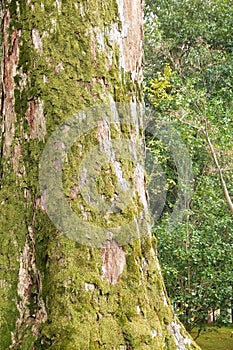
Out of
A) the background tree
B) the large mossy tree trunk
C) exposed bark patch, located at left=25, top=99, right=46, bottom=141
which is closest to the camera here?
the large mossy tree trunk

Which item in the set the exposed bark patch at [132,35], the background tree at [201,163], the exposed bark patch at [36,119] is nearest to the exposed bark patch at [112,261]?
the exposed bark patch at [36,119]

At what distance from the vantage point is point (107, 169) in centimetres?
179

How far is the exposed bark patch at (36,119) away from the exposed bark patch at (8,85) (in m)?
0.08

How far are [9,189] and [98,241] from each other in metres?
0.40

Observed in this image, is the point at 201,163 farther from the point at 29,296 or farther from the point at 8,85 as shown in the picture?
the point at 29,296

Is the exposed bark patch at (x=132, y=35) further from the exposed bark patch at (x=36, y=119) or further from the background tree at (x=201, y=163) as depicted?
the background tree at (x=201, y=163)

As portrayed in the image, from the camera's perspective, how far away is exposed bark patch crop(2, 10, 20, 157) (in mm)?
1863

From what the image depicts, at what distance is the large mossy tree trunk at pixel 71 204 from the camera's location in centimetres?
167

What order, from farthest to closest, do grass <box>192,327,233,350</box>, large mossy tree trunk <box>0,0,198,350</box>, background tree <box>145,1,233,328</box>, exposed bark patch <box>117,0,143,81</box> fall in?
grass <box>192,327,233,350</box> < background tree <box>145,1,233,328</box> < exposed bark patch <box>117,0,143,81</box> < large mossy tree trunk <box>0,0,198,350</box>

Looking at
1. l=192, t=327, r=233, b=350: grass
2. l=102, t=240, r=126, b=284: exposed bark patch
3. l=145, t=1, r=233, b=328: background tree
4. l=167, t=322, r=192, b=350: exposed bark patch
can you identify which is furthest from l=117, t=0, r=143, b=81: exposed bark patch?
l=192, t=327, r=233, b=350: grass

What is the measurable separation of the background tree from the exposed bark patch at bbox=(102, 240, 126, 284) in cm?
508

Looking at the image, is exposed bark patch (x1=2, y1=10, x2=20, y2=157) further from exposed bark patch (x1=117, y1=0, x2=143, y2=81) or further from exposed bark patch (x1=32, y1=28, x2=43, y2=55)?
exposed bark patch (x1=117, y1=0, x2=143, y2=81)

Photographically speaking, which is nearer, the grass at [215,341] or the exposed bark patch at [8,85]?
the exposed bark patch at [8,85]

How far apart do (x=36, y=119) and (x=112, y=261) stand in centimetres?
59
